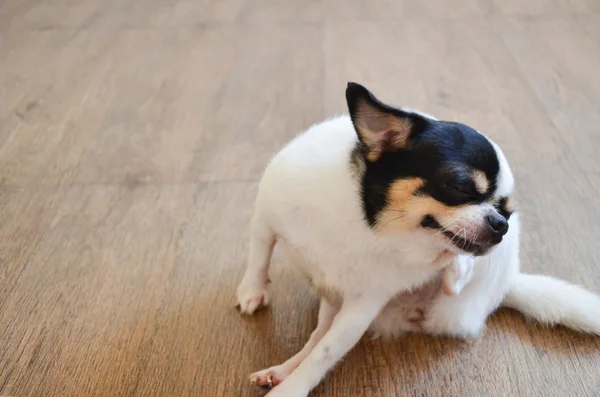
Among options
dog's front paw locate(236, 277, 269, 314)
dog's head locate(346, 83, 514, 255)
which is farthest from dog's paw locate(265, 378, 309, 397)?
dog's head locate(346, 83, 514, 255)

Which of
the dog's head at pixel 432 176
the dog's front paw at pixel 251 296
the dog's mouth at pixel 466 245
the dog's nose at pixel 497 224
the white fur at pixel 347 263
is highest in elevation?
the dog's head at pixel 432 176

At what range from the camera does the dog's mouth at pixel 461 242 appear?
3.34 ft

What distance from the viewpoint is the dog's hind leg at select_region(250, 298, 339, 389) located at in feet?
3.85

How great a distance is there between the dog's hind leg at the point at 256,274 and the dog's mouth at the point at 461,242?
360 mm

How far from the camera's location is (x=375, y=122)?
100cm

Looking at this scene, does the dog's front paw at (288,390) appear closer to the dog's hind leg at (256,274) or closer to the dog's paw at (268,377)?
the dog's paw at (268,377)

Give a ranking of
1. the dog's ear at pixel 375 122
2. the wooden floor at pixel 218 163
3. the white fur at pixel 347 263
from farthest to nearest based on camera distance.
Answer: the wooden floor at pixel 218 163 → the white fur at pixel 347 263 → the dog's ear at pixel 375 122

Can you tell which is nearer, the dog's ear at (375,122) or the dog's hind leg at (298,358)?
the dog's ear at (375,122)

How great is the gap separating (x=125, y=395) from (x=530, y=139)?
4.74ft

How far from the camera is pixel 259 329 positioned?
131 cm

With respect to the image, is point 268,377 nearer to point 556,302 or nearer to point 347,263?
point 347,263

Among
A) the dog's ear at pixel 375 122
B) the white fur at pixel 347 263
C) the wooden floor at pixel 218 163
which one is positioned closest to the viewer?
the dog's ear at pixel 375 122

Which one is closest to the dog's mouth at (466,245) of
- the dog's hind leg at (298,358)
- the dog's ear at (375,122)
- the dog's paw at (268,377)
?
the dog's ear at (375,122)

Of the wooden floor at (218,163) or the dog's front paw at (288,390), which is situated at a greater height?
the dog's front paw at (288,390)
